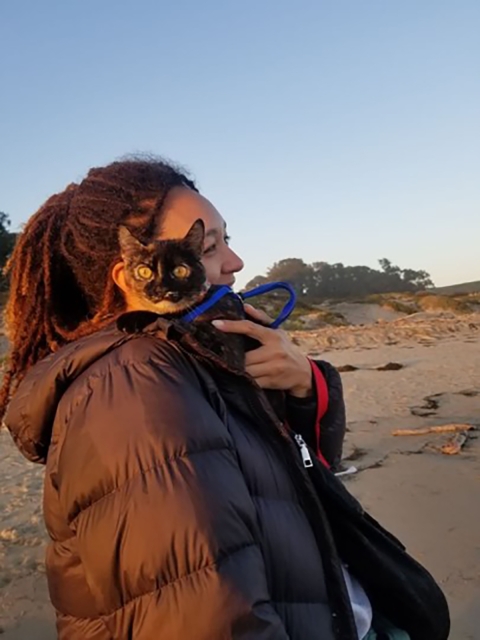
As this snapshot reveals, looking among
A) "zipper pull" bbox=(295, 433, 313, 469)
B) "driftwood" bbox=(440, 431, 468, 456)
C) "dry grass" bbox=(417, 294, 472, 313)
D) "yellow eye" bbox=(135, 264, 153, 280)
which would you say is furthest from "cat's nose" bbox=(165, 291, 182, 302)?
"dry grass" bbox=(417, 294, 472, 313)

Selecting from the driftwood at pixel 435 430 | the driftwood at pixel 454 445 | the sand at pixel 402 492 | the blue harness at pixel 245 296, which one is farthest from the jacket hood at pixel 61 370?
the driftwood at pixel 435 430

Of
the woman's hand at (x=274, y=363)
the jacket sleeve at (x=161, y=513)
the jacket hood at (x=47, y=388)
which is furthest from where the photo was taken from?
the woman's hand at (x=274, y=363)

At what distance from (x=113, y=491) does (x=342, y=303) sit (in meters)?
29.3

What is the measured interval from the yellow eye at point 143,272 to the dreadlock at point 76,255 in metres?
0.14

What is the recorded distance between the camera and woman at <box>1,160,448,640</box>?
1019mm

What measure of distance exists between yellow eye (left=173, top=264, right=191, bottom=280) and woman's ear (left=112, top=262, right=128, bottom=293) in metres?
0.34

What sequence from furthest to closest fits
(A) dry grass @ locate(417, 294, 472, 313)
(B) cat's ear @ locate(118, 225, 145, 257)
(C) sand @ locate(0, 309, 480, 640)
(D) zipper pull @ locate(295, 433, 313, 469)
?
(A) dry grass @ locate(417, 294, 472, 313), (C) sand @ locate(0, 309, 480, 640), (B) cat's ear @ locate(118, 225, 145, 257), (D) zipper pull @ locate(295, 433, 313, 469)

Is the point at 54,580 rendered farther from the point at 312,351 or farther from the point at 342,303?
the point at 342,303

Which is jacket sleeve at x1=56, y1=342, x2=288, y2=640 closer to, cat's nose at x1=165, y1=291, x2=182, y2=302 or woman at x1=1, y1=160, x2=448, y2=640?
woman at x1=1, y1=160, x2=448, y2=640

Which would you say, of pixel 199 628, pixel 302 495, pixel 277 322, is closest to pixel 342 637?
pixel 302 495

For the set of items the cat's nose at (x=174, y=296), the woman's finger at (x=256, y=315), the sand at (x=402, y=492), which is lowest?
the sand at (x=402, y=492)

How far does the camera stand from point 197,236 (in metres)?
1.69

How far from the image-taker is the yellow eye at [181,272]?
6.54 ft

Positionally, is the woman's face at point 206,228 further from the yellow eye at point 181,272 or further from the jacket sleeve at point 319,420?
the jacket sleeve at point 319,420
